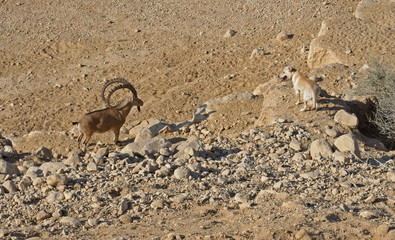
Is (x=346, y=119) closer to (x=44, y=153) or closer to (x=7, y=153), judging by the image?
(x=44, y=153)

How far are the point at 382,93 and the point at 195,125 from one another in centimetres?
388

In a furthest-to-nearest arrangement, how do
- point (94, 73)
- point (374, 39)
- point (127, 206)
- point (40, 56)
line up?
1. point (40, 56)
2. point (94, 73)
3. point (374, 39)
4. point (127, 206)

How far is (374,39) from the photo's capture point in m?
13.8

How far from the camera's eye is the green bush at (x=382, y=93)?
32.1 ft

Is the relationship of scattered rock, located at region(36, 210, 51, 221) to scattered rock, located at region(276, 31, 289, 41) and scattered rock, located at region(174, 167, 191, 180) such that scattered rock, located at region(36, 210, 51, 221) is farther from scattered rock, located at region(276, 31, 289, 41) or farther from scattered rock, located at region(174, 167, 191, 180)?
scattered rock, located at region(276, 31, 289, 41)

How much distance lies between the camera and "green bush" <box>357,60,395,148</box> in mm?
9789

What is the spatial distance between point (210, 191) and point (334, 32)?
29.4 feet

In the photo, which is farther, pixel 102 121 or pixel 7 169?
pixel 102 121

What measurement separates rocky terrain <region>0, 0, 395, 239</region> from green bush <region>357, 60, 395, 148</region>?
294 millimetres

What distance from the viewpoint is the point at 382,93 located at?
425 inches

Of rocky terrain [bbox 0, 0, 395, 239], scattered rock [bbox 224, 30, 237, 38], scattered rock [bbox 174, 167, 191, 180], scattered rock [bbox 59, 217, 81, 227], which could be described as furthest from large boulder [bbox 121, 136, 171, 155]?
scattered rock [bbox 224, 30, 237, 38]

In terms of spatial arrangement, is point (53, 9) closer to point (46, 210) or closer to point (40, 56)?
point (40, 56)

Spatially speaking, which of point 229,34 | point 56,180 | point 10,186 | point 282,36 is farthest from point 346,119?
point 229,34

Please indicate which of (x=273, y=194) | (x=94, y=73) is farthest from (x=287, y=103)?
(x=94, y=73)
